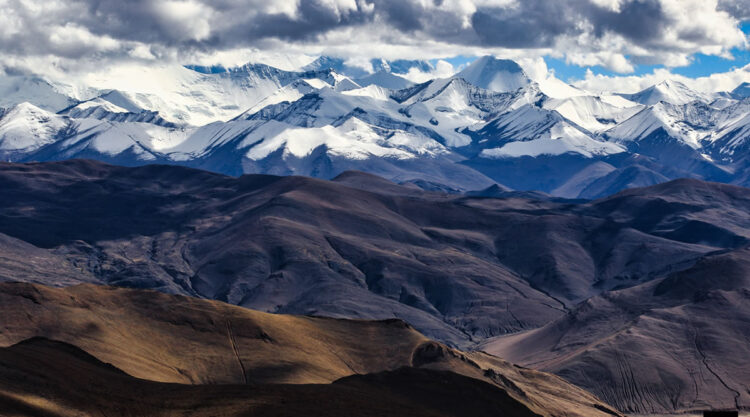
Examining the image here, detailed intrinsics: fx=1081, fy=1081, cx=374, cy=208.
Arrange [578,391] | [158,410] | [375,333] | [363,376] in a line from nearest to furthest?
[158,410]
[363,376]
[375,333]
[578,391]

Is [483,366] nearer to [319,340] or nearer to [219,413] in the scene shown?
[319,340]

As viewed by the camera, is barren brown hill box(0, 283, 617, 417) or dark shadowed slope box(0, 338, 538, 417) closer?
dark shadowed slope box(0, 338, 538, 417)

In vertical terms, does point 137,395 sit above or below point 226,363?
above

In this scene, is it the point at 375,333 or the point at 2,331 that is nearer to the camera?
the point at 2,331

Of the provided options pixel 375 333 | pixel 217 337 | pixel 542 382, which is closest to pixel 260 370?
pixel 217 337

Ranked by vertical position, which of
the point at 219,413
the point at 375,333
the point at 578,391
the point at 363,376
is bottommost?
the point at 578,391

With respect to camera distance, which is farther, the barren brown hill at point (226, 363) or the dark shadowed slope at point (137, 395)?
the barren brown hill at point (226, 363)

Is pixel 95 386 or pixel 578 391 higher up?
pixel 95 386

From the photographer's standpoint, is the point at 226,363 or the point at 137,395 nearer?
the point at 137,395
